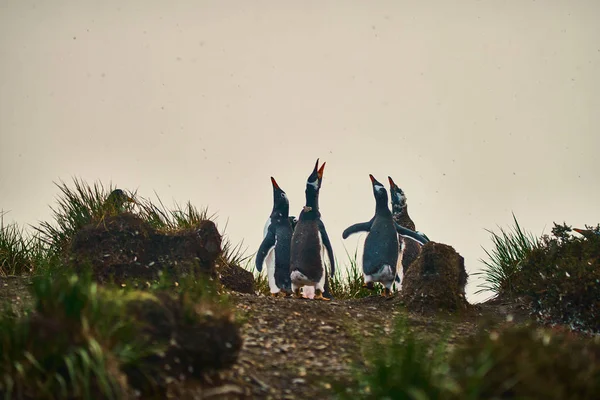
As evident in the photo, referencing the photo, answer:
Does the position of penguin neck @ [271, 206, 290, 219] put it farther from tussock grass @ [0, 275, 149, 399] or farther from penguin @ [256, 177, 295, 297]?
tussock grass @ [0, 275, 149, 399]

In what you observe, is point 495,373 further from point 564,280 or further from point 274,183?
point 274,183

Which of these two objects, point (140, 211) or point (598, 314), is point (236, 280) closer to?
point (140, 211)

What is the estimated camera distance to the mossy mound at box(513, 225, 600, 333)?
866cm

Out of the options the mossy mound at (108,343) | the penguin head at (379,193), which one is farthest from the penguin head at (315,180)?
the mossy mound at (108,343)

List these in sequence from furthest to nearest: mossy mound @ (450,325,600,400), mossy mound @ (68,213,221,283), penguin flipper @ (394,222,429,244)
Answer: penguin flipper @ (394,222,429,244)
mossy mound @ (68,213,221,283)
mossy mound @ (450,325,600,400)

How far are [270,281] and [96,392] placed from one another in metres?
7.20

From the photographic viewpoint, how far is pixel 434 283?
9508 millimetres

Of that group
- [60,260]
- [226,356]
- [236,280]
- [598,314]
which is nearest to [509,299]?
[598,314]

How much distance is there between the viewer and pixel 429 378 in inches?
161

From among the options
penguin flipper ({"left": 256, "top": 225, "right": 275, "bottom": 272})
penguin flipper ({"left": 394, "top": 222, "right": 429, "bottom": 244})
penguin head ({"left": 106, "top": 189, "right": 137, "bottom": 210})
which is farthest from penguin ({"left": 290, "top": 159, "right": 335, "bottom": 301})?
penguin head ({"left": 106, "top": 189, "right": 137, "bottom": 210})

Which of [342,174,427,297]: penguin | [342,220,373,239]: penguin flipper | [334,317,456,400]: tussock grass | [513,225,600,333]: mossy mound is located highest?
[342,220,373,239]: penguin flipper

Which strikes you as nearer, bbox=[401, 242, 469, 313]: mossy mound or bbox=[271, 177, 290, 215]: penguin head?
bbox=[401, 242, 469, 313]: mossy mound

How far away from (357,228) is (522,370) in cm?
823

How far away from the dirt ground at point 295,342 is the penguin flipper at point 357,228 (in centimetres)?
273
